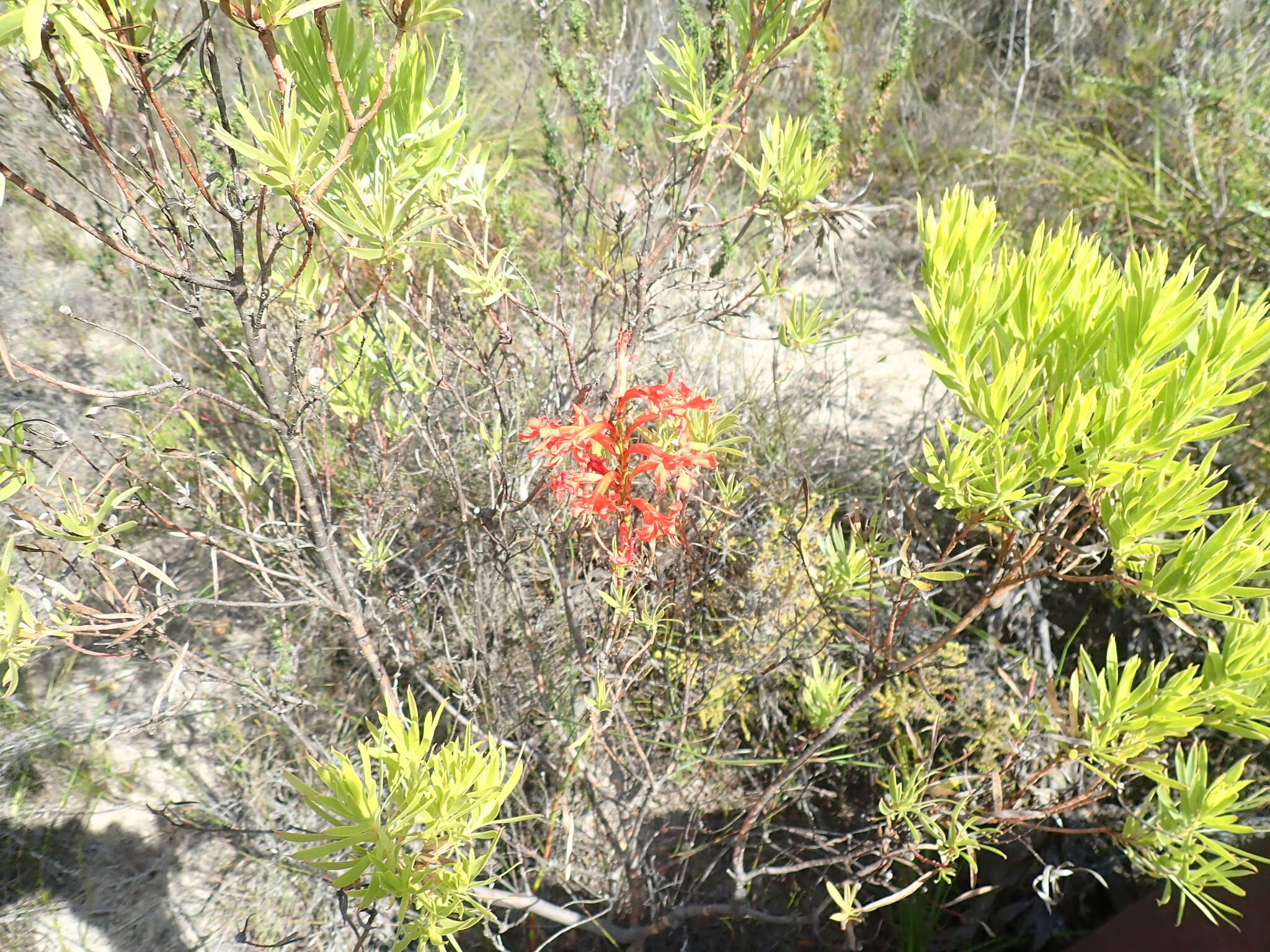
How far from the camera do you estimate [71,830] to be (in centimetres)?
159

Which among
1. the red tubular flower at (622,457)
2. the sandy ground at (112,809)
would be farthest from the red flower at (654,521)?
the sandy ground at (112,809)

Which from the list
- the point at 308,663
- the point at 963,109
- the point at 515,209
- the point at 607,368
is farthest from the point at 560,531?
the point at 963,109

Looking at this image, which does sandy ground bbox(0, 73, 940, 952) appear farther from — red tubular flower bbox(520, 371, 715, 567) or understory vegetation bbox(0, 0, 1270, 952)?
red tubular flower bbox(520, 371, 715, 567)

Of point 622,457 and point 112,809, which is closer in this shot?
point 622,457

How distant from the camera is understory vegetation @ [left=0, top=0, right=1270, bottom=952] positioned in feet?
2.40

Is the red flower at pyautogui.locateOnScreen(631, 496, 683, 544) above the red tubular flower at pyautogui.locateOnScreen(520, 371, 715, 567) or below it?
below

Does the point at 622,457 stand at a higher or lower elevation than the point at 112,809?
higher

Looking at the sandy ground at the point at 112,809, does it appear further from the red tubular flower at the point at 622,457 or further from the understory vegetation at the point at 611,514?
the red tubular flower at the point at 622,457

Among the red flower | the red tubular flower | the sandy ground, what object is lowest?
the sandy ground

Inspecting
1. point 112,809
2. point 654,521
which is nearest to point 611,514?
point 654,521

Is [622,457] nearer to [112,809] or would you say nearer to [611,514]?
[611,514]

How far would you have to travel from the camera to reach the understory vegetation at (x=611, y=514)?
0.73 m

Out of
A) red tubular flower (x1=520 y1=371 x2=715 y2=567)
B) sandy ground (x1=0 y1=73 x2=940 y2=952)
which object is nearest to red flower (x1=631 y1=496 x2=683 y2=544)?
red tubular flower (x1=520 y1=371 x2=715 y2=567)

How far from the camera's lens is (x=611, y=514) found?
39.1 inches
